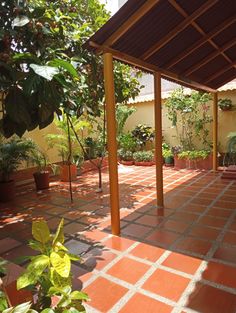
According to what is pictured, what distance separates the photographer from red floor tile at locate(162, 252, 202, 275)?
274 centimetres

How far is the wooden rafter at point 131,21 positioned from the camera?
2.92 metres

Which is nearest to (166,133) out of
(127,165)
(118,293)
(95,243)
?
(127,165)

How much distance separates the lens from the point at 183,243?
3.34 meters

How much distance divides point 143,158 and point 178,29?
6542 mm

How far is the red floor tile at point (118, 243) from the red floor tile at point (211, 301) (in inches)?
43.9

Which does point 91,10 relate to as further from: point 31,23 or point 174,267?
point 174,267

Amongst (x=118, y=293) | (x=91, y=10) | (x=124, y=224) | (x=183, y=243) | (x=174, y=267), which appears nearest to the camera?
(x=118, y=293)

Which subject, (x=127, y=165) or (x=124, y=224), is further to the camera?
(x=127, y=165)

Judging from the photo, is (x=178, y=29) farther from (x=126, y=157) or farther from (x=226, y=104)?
(x=126, y=157)

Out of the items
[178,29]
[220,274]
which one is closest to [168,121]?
[178,29]

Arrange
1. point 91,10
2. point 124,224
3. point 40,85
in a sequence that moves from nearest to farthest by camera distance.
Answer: point 40,85
point 124,224
point 91,10

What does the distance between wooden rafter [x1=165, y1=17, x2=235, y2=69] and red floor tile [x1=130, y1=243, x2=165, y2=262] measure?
3.00 metres

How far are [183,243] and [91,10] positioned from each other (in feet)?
15.0

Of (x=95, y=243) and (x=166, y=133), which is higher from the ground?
(x=166, y=133)
